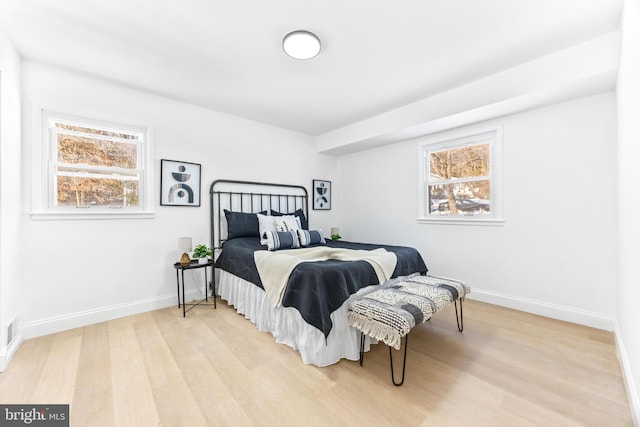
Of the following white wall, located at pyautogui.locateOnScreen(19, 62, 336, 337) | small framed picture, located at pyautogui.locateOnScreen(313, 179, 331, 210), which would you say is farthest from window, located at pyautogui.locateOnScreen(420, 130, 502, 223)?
white wall, located at pyautogui.locateOnScreen(19, 62, 336, 337)

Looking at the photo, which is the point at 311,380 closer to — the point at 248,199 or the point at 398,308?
the point at 398,308

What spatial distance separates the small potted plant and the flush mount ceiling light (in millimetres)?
2253

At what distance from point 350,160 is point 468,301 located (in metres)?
2.93

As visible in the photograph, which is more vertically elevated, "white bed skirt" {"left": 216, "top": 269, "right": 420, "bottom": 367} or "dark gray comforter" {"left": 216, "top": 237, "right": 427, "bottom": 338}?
"dark gray comforter" {"left": 216, "top": 237, "right": 427, "bottom": 338}

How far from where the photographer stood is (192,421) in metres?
1.45

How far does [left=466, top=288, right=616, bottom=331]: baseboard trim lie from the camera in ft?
8.28

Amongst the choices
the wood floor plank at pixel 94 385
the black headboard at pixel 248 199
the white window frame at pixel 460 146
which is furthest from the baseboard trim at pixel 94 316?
the white window frame at pixel 460 146

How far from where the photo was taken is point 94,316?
106 inches

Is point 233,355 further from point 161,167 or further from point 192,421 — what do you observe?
point 161,167

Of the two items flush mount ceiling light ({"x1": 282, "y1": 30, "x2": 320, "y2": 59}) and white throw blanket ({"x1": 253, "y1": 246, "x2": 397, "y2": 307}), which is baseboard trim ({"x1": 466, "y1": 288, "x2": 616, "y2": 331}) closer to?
white throw blanket ({"x1": 253, "y1": 246, "x2": 397, "y2": 307})

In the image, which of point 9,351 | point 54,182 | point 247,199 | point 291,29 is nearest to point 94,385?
point 9,351

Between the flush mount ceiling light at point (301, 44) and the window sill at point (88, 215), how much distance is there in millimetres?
2318

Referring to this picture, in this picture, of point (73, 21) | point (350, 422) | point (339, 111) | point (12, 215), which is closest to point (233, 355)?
point (350, 422)

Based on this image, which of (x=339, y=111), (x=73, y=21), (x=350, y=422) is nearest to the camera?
(x=350, y=422)
